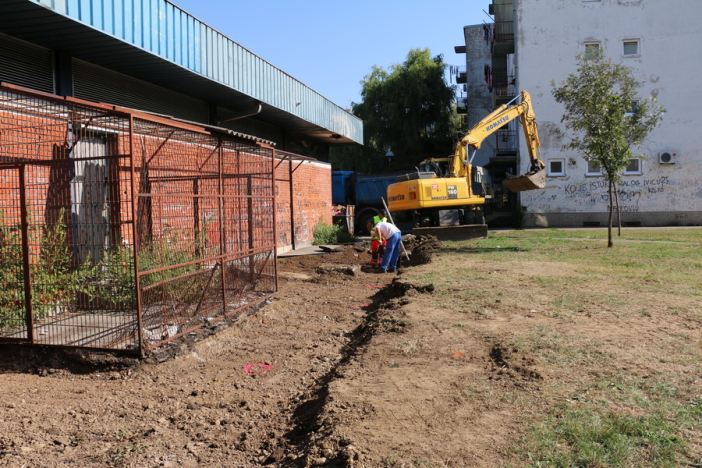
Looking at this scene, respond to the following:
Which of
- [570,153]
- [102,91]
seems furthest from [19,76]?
[570,153]

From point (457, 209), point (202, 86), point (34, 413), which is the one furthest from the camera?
point (457, 209)

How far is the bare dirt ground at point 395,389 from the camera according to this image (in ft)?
12.9

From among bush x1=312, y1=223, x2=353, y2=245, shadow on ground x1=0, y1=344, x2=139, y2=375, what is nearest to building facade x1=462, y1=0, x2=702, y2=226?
bush x1=312, y1=223, x2=353, y2=245

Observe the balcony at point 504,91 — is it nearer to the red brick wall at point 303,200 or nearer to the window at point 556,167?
the window at point 556,167

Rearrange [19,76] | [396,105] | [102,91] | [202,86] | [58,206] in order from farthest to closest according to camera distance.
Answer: [396,105]
[202,86]
[102,91]
[19,76]
[58,206]

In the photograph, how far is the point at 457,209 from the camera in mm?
20328

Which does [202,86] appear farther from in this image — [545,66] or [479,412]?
[545,66]

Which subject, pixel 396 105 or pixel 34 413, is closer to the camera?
pixel 34 413

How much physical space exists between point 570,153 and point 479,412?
2836 centimetres

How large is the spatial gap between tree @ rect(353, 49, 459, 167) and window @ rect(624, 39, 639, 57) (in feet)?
37.6

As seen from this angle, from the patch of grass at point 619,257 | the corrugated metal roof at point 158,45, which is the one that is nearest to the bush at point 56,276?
the corrugated metal roof at point 158,45

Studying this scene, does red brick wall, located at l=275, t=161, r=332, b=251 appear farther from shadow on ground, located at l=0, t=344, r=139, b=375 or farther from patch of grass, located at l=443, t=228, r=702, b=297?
shadow on ground, located at l=0, t=344, r=139, b=375

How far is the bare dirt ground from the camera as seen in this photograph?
3930 mm

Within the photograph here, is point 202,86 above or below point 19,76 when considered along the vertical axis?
above
